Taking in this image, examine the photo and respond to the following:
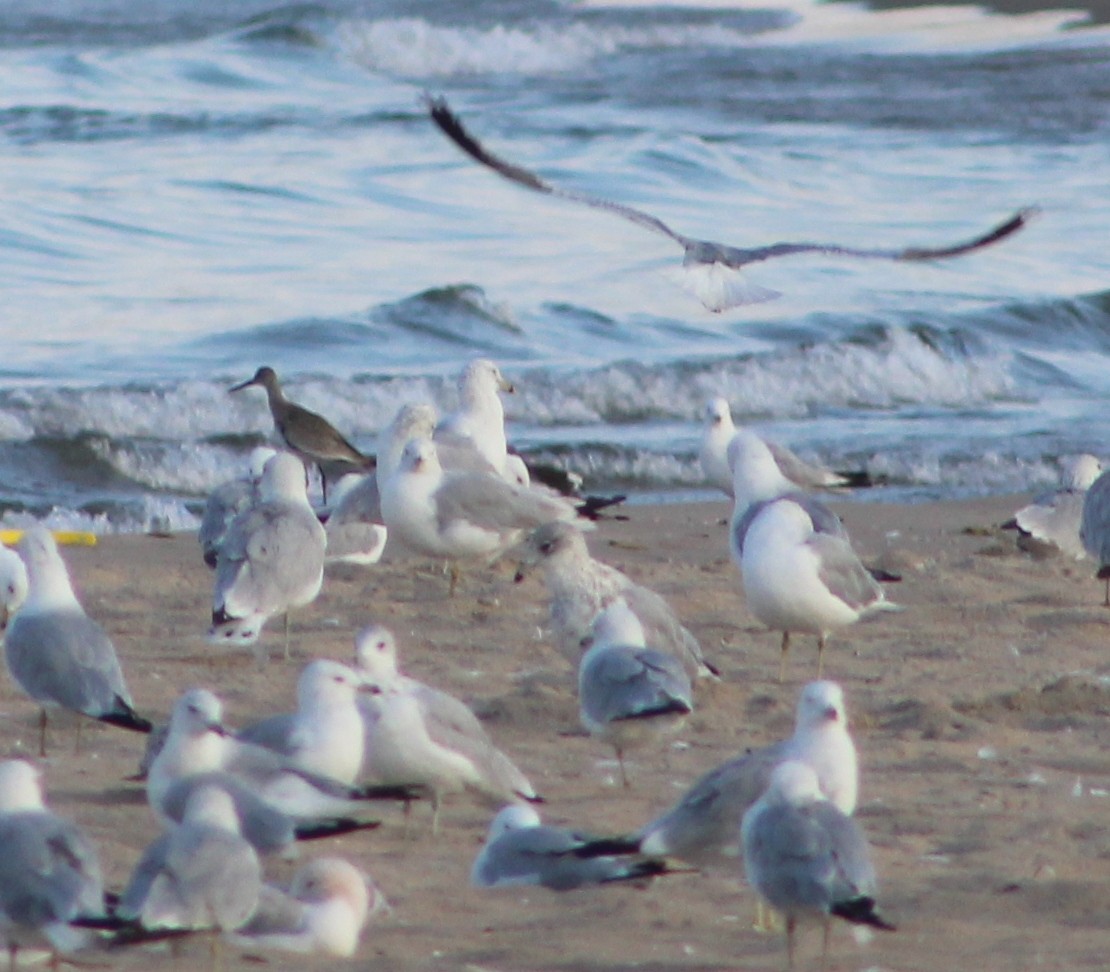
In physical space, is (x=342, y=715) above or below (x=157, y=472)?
above

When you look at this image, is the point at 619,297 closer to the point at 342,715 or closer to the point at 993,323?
the point at 993,323

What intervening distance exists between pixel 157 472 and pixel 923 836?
23.8 feet

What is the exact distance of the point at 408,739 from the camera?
225 inches

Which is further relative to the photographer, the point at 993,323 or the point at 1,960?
the point at 993,323

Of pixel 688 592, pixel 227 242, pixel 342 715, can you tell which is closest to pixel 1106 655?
pixel 688 592

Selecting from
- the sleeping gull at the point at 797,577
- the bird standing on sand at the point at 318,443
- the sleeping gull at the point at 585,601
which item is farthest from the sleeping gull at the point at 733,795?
the bird standing on sand at the point at 318,443

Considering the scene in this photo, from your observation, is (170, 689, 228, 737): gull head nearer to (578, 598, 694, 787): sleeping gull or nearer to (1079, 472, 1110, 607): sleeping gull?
(578, 598, 694, 787): sleeping gull

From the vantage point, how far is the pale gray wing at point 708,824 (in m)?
5.05

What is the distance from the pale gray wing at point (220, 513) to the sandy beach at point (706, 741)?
0.73 ft

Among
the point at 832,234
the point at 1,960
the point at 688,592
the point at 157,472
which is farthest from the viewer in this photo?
the point at 832,234

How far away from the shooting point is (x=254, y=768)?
5441 mm

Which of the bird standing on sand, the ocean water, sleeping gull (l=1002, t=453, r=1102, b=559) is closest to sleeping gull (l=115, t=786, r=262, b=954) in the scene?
sleeping gull (l=1002, t=453, r=1102, b=559)

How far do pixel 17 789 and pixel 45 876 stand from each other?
1.10 feet

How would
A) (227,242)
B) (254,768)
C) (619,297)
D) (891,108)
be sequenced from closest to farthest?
(254,768) < (619,297) < (227,242) < (891,108)
